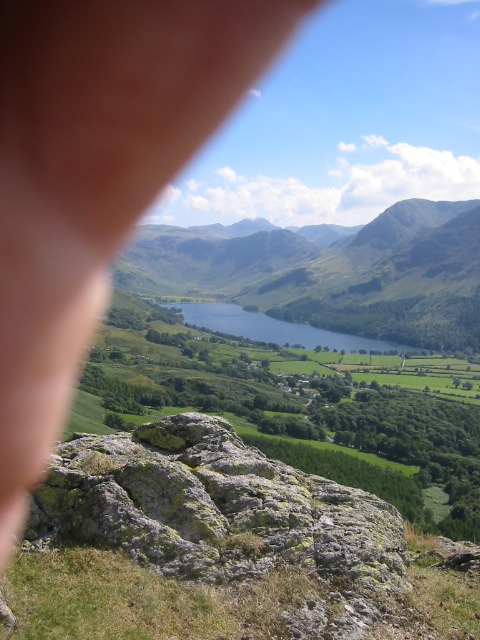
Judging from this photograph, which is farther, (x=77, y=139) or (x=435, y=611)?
(x=435, y=611)

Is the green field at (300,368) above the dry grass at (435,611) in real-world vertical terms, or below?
below

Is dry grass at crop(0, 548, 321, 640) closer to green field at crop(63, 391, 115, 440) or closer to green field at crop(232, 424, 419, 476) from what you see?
green field at crop(63, 391, 115, 440)

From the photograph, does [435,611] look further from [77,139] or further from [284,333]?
[284,333]

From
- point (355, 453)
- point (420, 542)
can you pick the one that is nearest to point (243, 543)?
point (420, 542)

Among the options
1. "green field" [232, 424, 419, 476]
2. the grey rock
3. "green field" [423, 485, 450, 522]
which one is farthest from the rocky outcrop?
"green field" [232, 424, 419, 476]

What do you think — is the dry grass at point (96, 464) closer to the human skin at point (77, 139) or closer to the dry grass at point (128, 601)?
the dry grass at point (128, 601)

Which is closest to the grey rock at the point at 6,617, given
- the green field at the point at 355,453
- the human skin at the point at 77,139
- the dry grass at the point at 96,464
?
the dry grass at the point at 96,464
